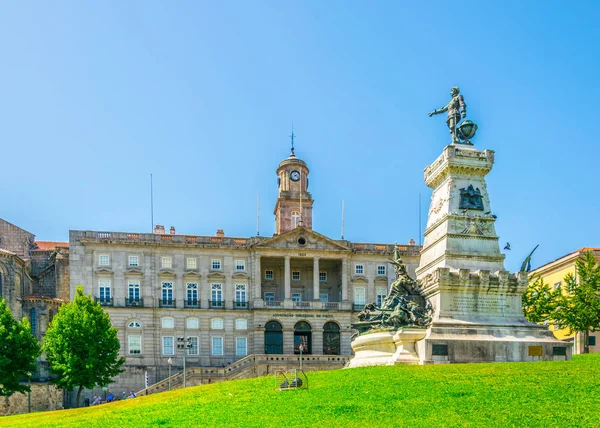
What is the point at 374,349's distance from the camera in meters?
29.3

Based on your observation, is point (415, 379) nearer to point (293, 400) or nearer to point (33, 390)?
point (293, 400)

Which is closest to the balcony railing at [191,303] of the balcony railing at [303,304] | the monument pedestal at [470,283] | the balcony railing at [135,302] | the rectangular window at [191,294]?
the rectangular window at [191,294]

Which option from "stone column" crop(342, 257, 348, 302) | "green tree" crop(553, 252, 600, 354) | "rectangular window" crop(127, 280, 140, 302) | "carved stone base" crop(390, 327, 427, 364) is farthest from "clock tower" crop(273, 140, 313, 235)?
"carved stone base" crop(390, 327, 427, 364)

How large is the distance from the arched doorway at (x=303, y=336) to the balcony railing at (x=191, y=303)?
9.57 meters

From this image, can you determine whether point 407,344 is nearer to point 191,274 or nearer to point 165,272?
point 191,274

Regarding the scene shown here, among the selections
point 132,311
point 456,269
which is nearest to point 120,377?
point 132,311

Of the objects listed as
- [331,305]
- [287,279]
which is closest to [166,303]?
[287,279]

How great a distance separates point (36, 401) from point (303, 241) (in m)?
27.5

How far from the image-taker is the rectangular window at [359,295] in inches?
2662

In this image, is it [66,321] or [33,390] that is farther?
[33,390]

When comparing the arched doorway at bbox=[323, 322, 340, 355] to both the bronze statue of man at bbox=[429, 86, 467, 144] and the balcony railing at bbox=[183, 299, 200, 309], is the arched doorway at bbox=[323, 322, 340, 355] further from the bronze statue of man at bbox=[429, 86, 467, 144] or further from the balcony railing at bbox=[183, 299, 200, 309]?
the bronze statue of man at bbox=[429, 86, 467, 144]

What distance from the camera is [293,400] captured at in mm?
21516

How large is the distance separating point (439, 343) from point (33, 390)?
39198 mm

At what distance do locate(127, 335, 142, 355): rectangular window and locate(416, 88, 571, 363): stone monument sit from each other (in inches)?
1456
